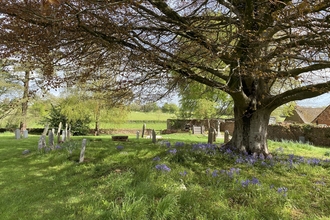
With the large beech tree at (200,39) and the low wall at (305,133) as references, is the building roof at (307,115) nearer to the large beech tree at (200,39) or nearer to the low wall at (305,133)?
the low wall at (305,133)

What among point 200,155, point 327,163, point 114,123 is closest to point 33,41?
point 200,155

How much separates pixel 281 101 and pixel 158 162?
14.8ft

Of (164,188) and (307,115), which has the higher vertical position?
(307,115)

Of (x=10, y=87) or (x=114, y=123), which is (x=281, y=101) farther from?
(x=10, y=87)

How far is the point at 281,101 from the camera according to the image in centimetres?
767

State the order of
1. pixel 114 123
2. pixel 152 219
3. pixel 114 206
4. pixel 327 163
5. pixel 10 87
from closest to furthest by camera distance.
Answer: pixel 152 219 → pixel 114 206 → pixel 327 163 → pixel 10 87 → pixel 114 123

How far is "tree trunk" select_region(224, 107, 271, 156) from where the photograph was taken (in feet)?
26.1

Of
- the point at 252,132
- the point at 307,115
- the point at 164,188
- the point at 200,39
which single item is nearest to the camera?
the point at 164,188

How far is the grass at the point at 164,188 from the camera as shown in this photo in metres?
3.80

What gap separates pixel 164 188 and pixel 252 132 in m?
4.63

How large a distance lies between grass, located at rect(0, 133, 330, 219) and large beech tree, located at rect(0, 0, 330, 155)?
7.09 feet

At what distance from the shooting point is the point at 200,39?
5328 mm

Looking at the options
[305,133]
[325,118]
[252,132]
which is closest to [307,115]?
[325,118]

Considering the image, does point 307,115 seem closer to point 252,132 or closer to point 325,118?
point 325,118
